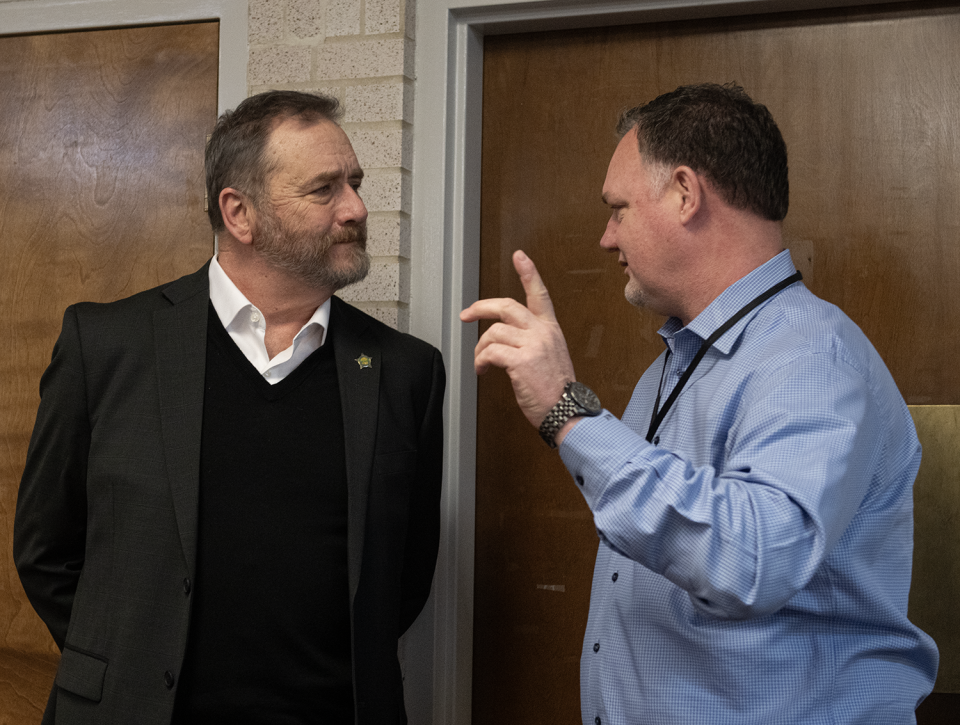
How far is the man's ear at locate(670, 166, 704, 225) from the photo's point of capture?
5.15 feet

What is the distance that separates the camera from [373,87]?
8.23 feet

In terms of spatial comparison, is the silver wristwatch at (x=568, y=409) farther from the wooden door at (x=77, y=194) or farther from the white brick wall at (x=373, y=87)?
the wooden door at (x=77, y=194)

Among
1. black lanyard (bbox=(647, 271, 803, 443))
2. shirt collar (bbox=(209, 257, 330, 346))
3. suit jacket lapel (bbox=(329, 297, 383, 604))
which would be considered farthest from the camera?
shirt collar (bbox=(209, 257, 330, 346))

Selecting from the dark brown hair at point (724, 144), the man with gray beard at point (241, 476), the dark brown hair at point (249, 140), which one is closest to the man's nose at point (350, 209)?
the man with gray beard at point (241, 476)

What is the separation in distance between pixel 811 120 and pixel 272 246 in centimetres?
151

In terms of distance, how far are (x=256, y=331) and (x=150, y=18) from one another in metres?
1.33

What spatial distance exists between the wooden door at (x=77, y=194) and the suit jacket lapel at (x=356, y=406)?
83 cm

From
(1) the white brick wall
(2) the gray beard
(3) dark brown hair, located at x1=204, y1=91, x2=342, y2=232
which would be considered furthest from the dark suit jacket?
(1) the white brick wall

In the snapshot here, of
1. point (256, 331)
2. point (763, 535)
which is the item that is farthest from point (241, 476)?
point (763, 535)

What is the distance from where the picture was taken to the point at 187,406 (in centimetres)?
190

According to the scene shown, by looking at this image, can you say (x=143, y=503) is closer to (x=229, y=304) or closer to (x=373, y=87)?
(x=229, y=304)

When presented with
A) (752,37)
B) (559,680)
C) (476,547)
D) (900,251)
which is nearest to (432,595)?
(476,547)

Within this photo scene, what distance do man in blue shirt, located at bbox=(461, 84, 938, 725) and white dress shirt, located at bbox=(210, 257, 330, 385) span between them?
725mm

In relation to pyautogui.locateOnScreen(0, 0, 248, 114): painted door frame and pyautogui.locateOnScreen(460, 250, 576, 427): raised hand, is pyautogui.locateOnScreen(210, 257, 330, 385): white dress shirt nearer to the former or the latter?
pyautogui.locateOnScreen(460, 250, 576, 427): raised hand
